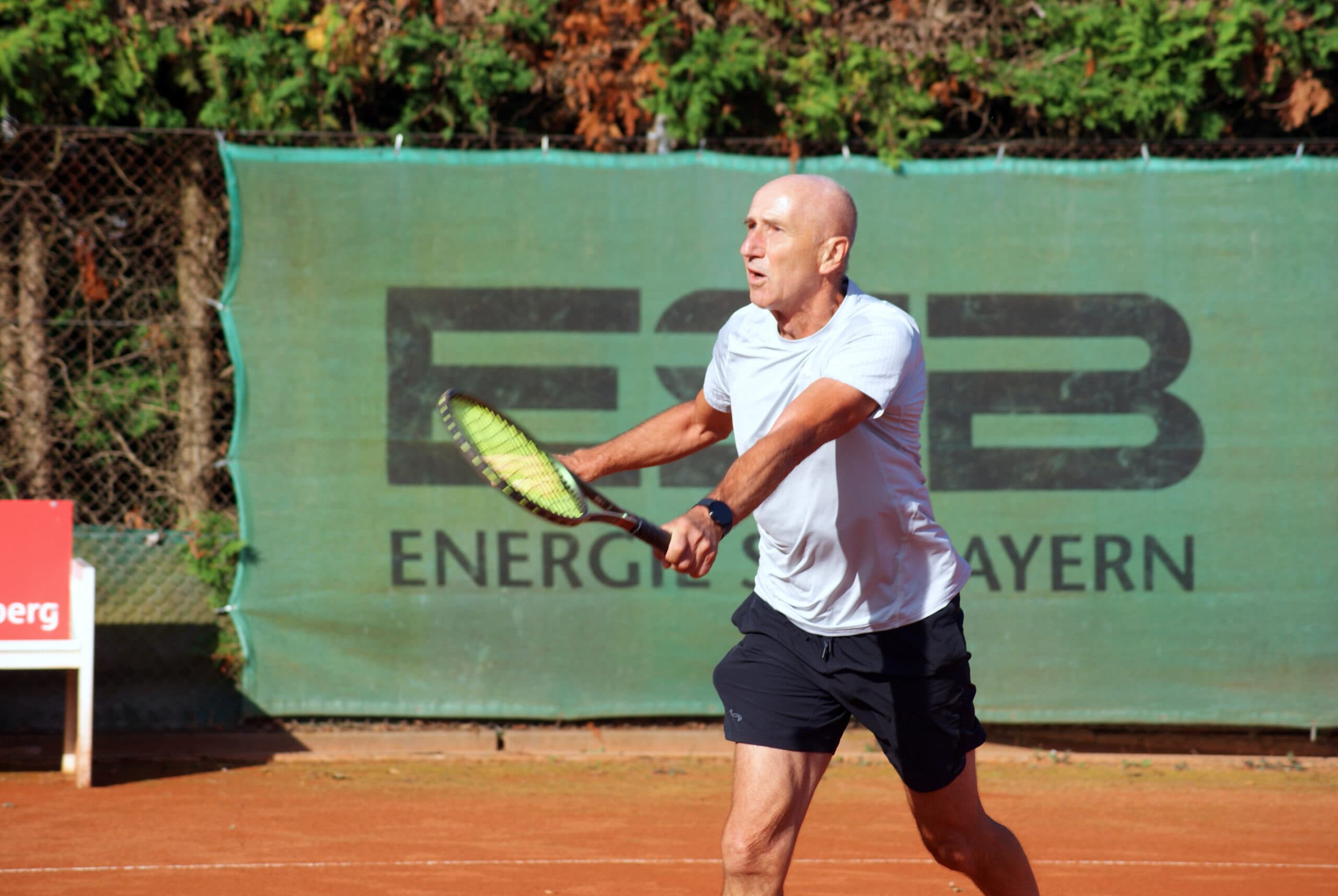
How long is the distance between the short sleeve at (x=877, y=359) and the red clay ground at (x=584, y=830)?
2.19 m

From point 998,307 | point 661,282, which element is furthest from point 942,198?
point 661,282

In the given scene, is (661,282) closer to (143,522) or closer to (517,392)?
(517,392)

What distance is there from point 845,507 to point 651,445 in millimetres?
531

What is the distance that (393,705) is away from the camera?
20.2ft

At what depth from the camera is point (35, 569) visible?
5590 mm

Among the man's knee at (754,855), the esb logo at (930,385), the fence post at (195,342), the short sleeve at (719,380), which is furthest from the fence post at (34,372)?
the man's knee at (754,855)

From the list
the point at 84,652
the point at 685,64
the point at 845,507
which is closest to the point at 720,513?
the point at 845,507

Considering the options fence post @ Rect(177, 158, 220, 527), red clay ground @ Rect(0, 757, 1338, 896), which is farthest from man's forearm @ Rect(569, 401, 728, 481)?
fence post @ Rect(177, 158, 220, 527)

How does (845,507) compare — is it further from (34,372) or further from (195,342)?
(34,372)

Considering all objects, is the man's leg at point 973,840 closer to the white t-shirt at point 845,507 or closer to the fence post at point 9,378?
the white t-shirt at point 845,507

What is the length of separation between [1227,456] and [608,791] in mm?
3095

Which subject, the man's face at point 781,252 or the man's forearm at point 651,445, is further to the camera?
the man's forearm at point 651,445

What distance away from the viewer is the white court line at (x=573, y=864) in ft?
14.8

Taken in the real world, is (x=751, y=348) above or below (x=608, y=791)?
above
